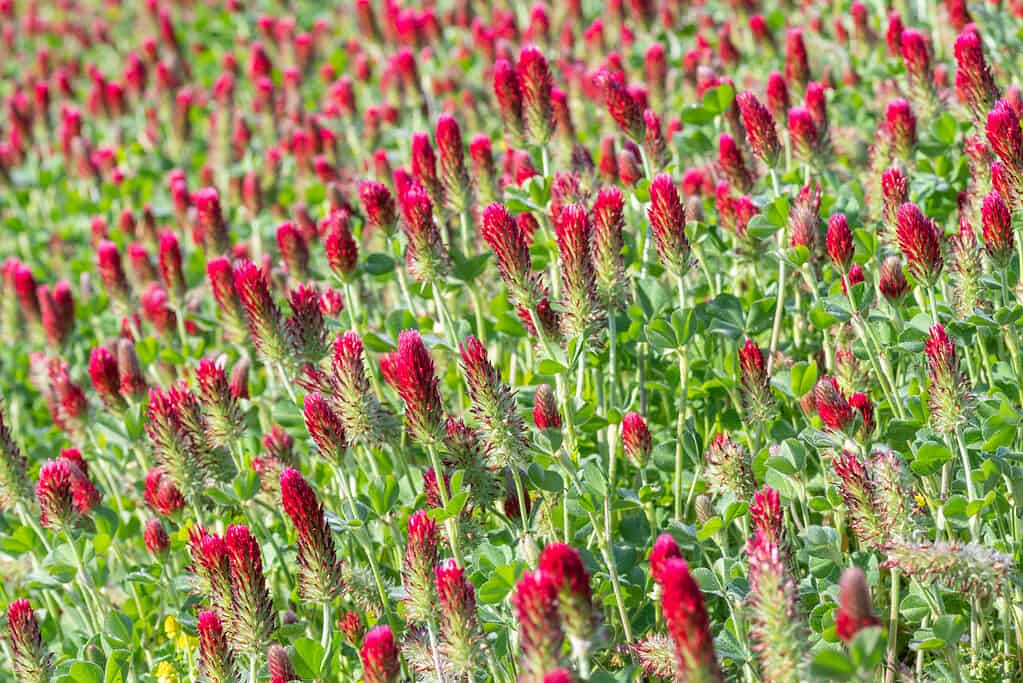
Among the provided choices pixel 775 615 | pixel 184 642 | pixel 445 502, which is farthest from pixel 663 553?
pixel 184 642

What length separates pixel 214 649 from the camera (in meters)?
2.87

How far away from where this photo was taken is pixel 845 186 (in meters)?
4.65

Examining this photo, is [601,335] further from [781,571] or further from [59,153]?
[59,153]

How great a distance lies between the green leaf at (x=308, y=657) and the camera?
A: 3.00 m

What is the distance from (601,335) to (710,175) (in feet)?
4.37

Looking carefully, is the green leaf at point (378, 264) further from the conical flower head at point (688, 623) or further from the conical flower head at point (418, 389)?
the conical flower head at point (688, 623)

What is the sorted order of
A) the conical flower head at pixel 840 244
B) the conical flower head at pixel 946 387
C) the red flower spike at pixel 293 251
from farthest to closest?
the red flower spike at pixel 293 251 → the conical flower head at pixel 840 244 → the conical flower head at pixel 946 387

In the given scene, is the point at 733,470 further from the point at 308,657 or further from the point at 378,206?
the point at 378,206

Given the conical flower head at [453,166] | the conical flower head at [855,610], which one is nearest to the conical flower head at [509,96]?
the conical flower head at [453,166]

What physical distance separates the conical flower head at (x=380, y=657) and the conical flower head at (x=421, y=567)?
0.77 feet

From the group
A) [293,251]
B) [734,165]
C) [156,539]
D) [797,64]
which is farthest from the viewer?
[797,64]

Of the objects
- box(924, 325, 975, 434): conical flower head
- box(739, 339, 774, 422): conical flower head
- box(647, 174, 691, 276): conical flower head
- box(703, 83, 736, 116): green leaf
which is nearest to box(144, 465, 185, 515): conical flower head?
box(647, 174, 691, 276): conical flower head

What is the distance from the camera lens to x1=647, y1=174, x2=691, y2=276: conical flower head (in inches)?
134

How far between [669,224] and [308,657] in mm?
1507
